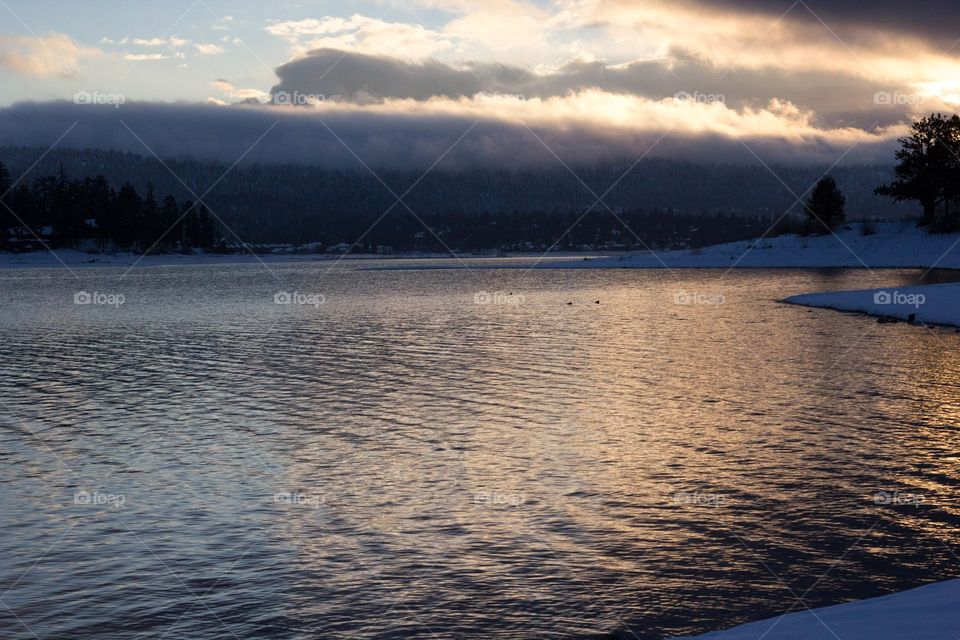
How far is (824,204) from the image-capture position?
14575 centimetres

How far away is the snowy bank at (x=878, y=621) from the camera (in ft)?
31.0

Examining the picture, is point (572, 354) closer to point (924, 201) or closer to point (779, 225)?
point (924, 201)

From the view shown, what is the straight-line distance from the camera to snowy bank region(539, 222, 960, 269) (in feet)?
397

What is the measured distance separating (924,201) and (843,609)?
457 ft

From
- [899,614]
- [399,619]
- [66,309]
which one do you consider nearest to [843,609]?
[899,614]
